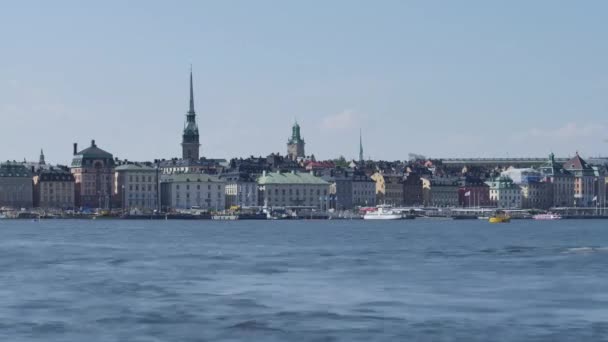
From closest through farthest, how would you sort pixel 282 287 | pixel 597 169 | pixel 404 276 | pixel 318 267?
pixel 282 287
pixel 404 276
pixel 318 267
pixel 597 169

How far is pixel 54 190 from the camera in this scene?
15938cm

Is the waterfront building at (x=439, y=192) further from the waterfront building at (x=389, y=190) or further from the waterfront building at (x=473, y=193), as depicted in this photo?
the waterfront building at (x=389, y=190)

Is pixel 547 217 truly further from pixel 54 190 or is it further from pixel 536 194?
pixel 54 190

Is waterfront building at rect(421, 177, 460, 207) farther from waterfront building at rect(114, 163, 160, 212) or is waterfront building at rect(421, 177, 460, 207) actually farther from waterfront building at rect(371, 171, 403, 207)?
waterfront building at rect(114, 163, 160, 212)

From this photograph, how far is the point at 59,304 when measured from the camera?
1367 inches

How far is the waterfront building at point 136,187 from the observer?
160625mm

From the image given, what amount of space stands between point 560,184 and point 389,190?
2620cm

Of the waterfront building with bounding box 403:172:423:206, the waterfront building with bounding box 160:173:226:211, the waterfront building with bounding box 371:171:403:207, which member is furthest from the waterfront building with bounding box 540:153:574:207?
the waterfront building with bounding box 160:173:226:211

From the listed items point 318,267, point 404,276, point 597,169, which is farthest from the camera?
point 597,169

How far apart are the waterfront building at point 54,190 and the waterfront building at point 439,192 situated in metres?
41.6

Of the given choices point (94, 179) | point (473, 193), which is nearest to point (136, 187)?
point (94, 179)

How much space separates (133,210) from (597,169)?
70.2 meters

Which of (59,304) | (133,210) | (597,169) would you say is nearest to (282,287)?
(59,304)

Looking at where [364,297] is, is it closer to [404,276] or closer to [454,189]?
[404,276]
